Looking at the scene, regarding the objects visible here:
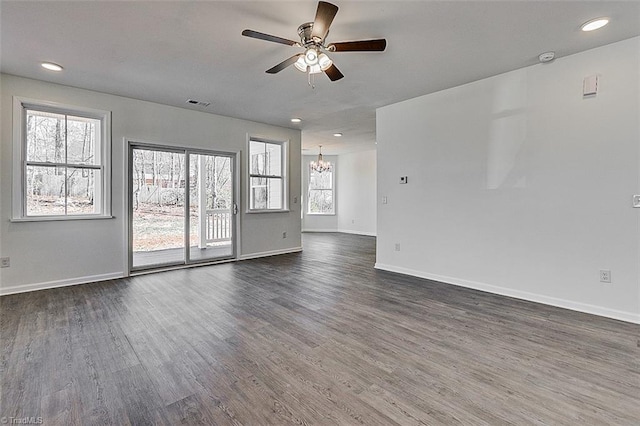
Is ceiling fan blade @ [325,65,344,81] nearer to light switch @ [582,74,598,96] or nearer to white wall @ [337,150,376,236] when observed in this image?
light switch @ [582,74,598,96]

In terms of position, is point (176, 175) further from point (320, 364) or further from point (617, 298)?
point (617, 298)

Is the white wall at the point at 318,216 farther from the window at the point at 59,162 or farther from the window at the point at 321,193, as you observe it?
the window at the point at 59,162

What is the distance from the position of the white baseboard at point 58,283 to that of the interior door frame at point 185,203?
0.72ft

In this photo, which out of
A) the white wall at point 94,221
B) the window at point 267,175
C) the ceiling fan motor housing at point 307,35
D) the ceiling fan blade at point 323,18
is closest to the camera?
the ceiling fan blade at point 323,18

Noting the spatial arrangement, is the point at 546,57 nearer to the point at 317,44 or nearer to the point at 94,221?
the point at 317,44

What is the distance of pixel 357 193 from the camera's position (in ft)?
34.4

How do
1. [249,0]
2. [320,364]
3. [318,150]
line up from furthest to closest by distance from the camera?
[318,150] → [249,0] → [320,364]

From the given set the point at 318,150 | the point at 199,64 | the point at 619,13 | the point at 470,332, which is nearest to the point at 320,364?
the point at 470,332

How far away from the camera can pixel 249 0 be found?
2.35m

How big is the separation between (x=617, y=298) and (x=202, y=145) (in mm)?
6032

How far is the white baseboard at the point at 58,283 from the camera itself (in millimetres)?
3828

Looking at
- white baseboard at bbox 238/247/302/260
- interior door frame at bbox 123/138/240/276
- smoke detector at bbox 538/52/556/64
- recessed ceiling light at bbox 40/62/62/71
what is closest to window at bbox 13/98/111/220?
interior door frame at bbox 123/138/240/276

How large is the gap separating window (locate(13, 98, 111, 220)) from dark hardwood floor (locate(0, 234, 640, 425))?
4.08 ft

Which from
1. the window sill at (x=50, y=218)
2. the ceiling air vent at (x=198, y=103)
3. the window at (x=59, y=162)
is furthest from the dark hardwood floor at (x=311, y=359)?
the ceiling air vent at (x=198, y=103)
